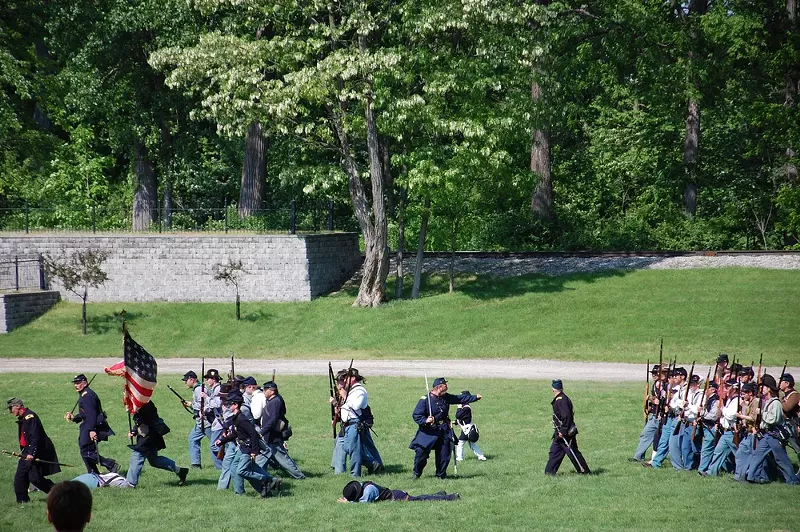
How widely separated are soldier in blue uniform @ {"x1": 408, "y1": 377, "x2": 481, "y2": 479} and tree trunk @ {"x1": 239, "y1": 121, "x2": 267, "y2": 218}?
27.4m

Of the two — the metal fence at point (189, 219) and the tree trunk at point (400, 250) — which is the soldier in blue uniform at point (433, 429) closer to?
the tree trunk at point (400, 250)

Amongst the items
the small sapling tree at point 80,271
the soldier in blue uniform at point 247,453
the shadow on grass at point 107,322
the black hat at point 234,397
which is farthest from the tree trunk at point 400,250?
the soldier in blue uniform at point 247,453

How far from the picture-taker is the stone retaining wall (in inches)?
1432

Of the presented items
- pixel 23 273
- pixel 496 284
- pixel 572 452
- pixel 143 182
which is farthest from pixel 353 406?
pixel 143 182

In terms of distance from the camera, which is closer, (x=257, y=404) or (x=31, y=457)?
(x=31, y=457)

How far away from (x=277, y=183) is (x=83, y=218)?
411 inches

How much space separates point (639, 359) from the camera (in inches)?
1227

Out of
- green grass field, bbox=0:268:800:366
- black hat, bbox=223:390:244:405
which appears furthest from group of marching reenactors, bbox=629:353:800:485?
green grass field, bbox=0:268:800:366

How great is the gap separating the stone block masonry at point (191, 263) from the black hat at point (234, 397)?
74.9 feet

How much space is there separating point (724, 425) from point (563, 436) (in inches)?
119

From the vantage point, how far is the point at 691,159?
47000 millimetres

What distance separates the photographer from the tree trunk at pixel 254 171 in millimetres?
43125

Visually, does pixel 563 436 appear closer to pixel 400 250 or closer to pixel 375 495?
pixel 375 495

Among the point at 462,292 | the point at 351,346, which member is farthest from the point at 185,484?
the point at 462,292
